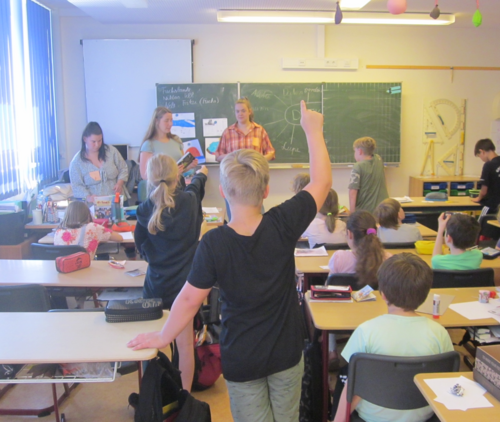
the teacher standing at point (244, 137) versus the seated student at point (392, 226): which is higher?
the teacher standing at point (244, 137)

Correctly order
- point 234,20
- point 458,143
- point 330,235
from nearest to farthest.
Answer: point 330,235, point 234,20, point 458,143

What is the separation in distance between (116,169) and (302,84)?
9.78 ft

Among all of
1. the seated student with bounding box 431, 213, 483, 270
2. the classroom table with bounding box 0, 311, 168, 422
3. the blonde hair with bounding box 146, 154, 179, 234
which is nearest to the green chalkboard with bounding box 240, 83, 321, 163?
the seated student with bounding box 431, 213, 483, 270

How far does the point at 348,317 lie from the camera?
2270mm

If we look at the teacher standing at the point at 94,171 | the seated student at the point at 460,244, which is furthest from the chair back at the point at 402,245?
the teacher standing at the point at 94,171

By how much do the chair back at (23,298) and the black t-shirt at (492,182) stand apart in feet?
15.7

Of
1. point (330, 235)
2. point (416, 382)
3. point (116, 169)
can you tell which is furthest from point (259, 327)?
point (116, 169)

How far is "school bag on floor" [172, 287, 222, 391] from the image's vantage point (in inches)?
109

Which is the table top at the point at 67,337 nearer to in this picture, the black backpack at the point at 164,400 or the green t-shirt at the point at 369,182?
the black backpack at the point at 164,400

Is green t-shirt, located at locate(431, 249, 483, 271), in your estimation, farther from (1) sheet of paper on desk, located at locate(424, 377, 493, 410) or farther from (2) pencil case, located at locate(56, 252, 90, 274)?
(2) pencil case, located at locate(56, 252, 90, 274)

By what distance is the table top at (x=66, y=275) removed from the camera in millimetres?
2799

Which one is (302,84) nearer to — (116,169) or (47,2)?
(116,169)

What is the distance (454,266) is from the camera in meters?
2.96

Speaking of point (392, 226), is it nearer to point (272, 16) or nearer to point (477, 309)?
point (477, 309)
